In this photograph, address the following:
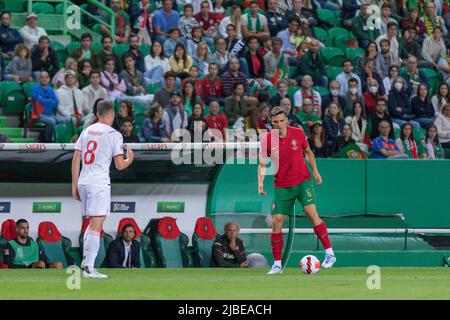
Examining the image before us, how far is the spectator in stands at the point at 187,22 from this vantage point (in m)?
23.5

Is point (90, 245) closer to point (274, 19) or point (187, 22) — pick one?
point (187, 22)

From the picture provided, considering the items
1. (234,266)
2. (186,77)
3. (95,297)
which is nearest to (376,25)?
(186,77)

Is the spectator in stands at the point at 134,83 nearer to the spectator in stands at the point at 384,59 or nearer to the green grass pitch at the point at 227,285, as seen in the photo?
the spectator in stands at the point at 384,59

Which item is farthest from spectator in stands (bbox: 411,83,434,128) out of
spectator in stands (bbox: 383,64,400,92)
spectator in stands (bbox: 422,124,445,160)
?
spectator in stands (bbox: 422,124,445,160)

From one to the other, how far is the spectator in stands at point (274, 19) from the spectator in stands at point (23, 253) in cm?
910

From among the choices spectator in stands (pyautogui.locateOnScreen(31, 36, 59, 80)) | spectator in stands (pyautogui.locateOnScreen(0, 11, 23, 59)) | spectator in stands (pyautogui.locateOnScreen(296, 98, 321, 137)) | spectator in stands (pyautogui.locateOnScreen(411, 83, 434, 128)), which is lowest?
spectator in stands (pyautogui.locateOnScreen(296, 98, 321, 137))

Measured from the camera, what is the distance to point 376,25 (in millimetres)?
25578

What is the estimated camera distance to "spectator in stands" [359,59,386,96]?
23281mm

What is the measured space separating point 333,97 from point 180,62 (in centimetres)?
296

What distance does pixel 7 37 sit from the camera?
70.9ft

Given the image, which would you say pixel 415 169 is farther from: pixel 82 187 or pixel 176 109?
pixel 82 187

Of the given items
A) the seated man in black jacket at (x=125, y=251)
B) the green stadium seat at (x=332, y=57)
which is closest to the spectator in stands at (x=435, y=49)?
the green stadium seat at (x=332, y=57)

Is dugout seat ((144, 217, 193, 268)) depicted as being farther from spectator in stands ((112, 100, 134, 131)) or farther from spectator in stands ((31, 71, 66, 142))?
spectator in stands ((31, 71, 66, 142))

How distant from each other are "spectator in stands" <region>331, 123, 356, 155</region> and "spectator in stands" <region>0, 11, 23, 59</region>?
6133mm
